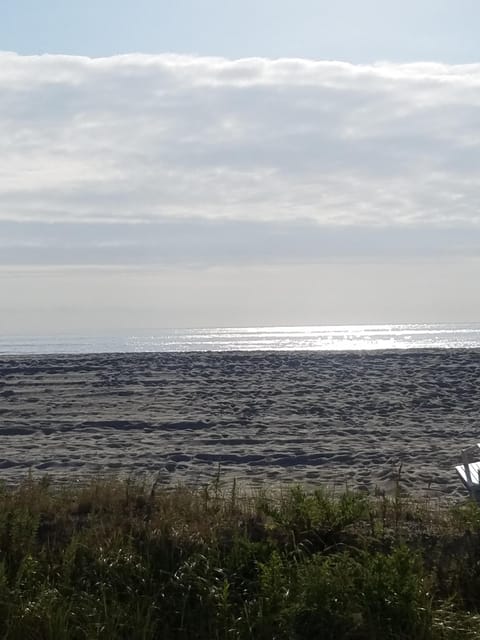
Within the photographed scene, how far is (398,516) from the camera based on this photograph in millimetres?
6043

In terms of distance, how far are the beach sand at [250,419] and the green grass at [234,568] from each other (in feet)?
7.67

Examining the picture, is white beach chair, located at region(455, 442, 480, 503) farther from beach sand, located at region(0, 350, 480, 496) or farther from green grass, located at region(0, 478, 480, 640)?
beach sand, located at region(0, 350, 480, 496)

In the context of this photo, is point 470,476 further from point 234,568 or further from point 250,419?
point 250,419

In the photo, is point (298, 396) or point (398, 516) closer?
point (398, 516)

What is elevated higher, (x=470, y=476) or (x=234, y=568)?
(x=470, y=476)

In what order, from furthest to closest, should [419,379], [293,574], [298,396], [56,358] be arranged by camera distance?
[56,358] → [419,379] → [298,396] → [293,574]

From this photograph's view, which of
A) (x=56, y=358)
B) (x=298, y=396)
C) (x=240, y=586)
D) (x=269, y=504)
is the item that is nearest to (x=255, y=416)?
(x=298, y=396)

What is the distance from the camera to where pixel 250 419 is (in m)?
13.7

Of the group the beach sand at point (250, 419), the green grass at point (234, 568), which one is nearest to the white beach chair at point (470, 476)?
the green grass at point (234, 568)

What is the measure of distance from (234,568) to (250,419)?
8.47 metres

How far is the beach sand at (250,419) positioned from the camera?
9.83 meters

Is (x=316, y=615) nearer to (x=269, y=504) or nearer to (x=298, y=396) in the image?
(x=269, y=504)

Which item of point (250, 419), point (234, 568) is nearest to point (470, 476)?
point (234, 568)

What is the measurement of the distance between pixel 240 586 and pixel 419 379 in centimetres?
1362
